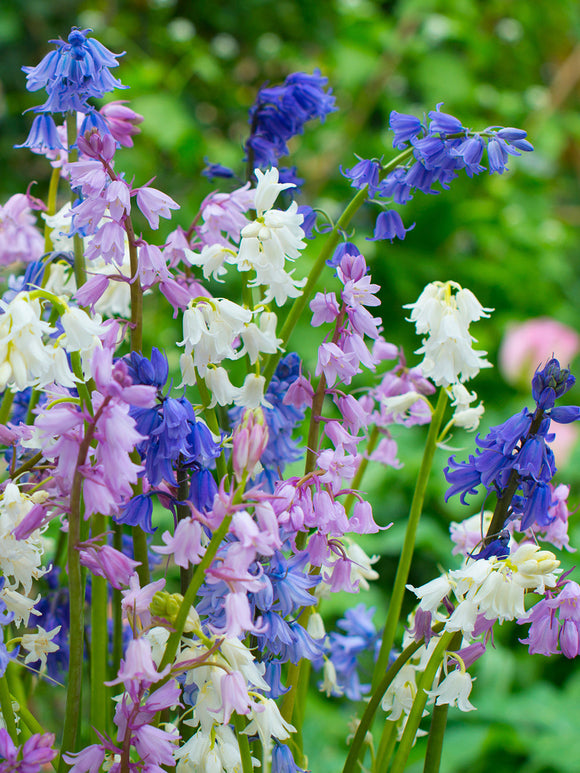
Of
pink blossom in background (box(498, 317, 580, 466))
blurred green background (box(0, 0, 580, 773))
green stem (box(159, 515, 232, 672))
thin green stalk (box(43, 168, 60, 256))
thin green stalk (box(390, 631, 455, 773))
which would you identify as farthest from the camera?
blurred green background (box(0, 0, 580, 773))

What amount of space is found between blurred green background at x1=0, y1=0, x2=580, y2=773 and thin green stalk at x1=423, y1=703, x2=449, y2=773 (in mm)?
1524

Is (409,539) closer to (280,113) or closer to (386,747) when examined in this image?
(386,747)

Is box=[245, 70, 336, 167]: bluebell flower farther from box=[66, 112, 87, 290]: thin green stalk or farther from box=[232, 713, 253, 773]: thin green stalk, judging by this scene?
box=[232, 713, 253, 773]: thin green stalk

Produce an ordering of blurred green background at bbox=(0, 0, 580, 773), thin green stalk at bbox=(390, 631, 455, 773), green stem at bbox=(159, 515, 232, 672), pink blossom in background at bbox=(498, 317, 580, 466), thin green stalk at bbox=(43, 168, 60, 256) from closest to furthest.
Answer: green stem at bbox=(159, 515, 232, 672)
thin green stalk at bbox=(390, 631, 455, 773)
thin green stalk at bbox=(43, 168, 60, 256)
pink blossom in background at bbox=(498, 317, 580, 466)
blurred green background at bbox=(0, 0, 580, 773)

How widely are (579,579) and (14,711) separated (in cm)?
131

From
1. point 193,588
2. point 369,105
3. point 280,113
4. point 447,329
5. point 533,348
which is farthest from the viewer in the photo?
point 369,105

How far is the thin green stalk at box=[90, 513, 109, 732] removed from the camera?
0.50 metres

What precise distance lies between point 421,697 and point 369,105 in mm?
2599

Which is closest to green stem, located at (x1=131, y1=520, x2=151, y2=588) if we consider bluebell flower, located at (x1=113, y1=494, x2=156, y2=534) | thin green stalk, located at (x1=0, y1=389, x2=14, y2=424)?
bluebell flower, located at (x1=113, y1=494, x2=156, y2=534)

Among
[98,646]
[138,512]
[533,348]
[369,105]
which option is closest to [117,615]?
[98,646]

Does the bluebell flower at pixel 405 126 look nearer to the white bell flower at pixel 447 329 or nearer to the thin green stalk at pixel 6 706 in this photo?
the white bell flower at pixel 447 329

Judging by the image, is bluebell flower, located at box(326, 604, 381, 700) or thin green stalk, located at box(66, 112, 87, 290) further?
bluebell flower, located at box(326, 604, 381, 700)

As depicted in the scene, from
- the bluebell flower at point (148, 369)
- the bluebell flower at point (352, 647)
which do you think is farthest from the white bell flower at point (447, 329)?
the bluebell flower at point (352, 647)

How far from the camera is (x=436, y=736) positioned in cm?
48
